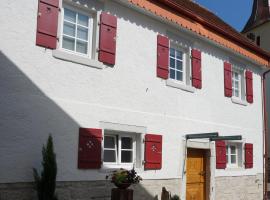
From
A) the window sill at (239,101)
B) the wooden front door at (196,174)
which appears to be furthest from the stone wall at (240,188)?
the window sill at (239,101)

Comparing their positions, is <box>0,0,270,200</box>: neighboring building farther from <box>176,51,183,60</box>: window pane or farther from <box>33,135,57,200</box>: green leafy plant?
<box>33,135,57,200</box>: green leafy plant

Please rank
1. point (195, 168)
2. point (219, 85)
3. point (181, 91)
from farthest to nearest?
point (219, 85) < point (195, 168) < point (181, 91)

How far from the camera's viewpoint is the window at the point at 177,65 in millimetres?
9664

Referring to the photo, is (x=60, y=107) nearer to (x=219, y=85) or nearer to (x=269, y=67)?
(x=219, y=85)

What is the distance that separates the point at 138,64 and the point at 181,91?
1.54 meters

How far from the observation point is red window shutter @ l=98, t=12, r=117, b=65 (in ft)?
25.1

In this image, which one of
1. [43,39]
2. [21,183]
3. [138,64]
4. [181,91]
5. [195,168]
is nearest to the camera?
[21,183]

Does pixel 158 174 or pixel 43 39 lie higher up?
pixel 43 39

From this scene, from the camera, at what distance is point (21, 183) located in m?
6.21

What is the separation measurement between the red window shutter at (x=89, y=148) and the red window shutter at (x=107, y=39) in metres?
1.40

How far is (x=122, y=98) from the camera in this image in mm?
7992

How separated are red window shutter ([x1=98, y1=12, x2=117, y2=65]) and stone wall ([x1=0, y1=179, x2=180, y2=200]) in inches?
91.8

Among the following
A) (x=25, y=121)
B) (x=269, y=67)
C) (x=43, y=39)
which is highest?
(x=269, y=67)

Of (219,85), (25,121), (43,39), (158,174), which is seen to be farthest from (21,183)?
→ (219,85)
